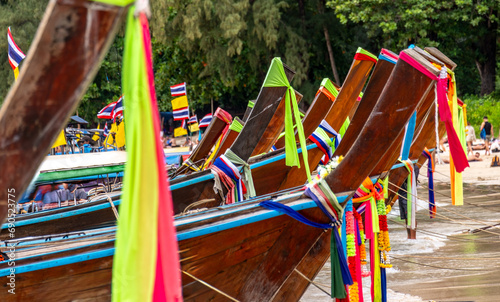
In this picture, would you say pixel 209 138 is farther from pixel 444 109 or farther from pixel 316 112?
pixel 444 109

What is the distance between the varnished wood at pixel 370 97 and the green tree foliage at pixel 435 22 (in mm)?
14616

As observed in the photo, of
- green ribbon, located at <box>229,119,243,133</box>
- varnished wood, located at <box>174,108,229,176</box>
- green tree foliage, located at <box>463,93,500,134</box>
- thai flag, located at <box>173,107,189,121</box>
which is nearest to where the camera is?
green ribbon, located at <box>229,119,243,133</box>

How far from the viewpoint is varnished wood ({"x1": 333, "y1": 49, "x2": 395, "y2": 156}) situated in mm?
4852

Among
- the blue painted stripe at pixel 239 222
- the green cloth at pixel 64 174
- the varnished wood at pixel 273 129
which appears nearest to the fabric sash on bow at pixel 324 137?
the varnished wood at pixel 273 129

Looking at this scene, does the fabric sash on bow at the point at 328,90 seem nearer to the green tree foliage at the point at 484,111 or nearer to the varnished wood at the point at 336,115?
the varnished wood at the point at 336,115

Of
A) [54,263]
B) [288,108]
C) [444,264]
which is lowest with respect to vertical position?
[444,264]

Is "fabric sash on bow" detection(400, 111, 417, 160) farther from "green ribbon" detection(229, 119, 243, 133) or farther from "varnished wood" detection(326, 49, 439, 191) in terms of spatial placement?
"green ribbon" detection(229, 119, 243, 133)

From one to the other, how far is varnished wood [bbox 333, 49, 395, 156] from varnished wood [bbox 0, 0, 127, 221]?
3621 mm

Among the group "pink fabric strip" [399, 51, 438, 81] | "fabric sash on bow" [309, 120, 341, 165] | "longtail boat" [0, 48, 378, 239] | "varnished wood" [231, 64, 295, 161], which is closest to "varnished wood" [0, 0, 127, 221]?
"pink fabric strip" [399, 51, 438, 81]

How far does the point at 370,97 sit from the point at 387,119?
3.80 ft

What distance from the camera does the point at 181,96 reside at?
16266mm

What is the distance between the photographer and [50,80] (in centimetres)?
155

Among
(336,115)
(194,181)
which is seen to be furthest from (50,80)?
(336,115)

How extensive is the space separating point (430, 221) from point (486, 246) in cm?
255
